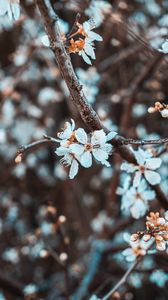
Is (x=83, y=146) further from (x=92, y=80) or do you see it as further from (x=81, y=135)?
(x=92, y=80)

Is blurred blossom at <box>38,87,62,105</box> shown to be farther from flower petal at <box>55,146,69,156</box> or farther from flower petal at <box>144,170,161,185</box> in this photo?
flower petal at <box>55,146,69,156</box>

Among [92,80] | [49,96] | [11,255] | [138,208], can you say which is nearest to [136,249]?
[138,208]

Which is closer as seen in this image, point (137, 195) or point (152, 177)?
point (152, 177)

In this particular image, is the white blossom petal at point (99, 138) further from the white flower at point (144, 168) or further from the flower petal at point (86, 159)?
the white flower at point (144, 168)

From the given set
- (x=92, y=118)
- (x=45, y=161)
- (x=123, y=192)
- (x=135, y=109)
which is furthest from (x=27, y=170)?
(x=92, y=118)

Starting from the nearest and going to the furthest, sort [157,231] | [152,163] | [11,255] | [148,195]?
[157,231] < [152,163] < [148,195] < [11,255]

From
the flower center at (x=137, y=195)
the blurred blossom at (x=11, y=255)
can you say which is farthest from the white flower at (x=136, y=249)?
the blurred blossom at (x=11, y=255)
